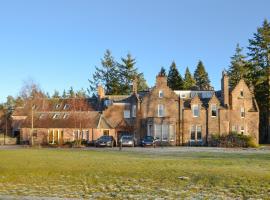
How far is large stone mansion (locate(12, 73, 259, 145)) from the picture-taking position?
64688 mm

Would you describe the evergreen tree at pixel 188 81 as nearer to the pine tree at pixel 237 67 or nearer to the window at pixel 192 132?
the pine tree at pixel 237 67

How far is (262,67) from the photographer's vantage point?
7369 cm

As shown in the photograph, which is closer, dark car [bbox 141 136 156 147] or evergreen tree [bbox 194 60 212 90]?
dark car [bbox 141 136 156 147]

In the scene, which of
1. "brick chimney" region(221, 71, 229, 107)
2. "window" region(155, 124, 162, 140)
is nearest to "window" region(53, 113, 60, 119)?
"window" region(155, 124, 162, 140)

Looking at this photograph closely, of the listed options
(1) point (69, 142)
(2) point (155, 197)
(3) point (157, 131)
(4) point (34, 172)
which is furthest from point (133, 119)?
(2) point (155, 197)

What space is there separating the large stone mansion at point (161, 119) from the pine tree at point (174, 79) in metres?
34.2

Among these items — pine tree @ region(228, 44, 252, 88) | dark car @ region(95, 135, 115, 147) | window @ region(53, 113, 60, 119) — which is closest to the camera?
dark car @ region(95, 135, 115, 147)

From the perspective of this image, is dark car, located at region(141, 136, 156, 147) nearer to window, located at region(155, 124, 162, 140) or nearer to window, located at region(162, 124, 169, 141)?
window, located at region(155, 124, 162, 140)

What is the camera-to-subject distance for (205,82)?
119688 millimetres

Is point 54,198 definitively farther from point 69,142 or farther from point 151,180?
point 69,142

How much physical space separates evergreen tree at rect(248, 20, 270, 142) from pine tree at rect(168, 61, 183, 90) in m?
29.6

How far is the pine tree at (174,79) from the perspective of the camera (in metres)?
103

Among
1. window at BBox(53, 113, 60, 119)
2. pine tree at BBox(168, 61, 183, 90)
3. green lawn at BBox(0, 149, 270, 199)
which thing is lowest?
green lawn at BBox(0, 149, 270, 199)

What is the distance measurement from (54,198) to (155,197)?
135 inches
